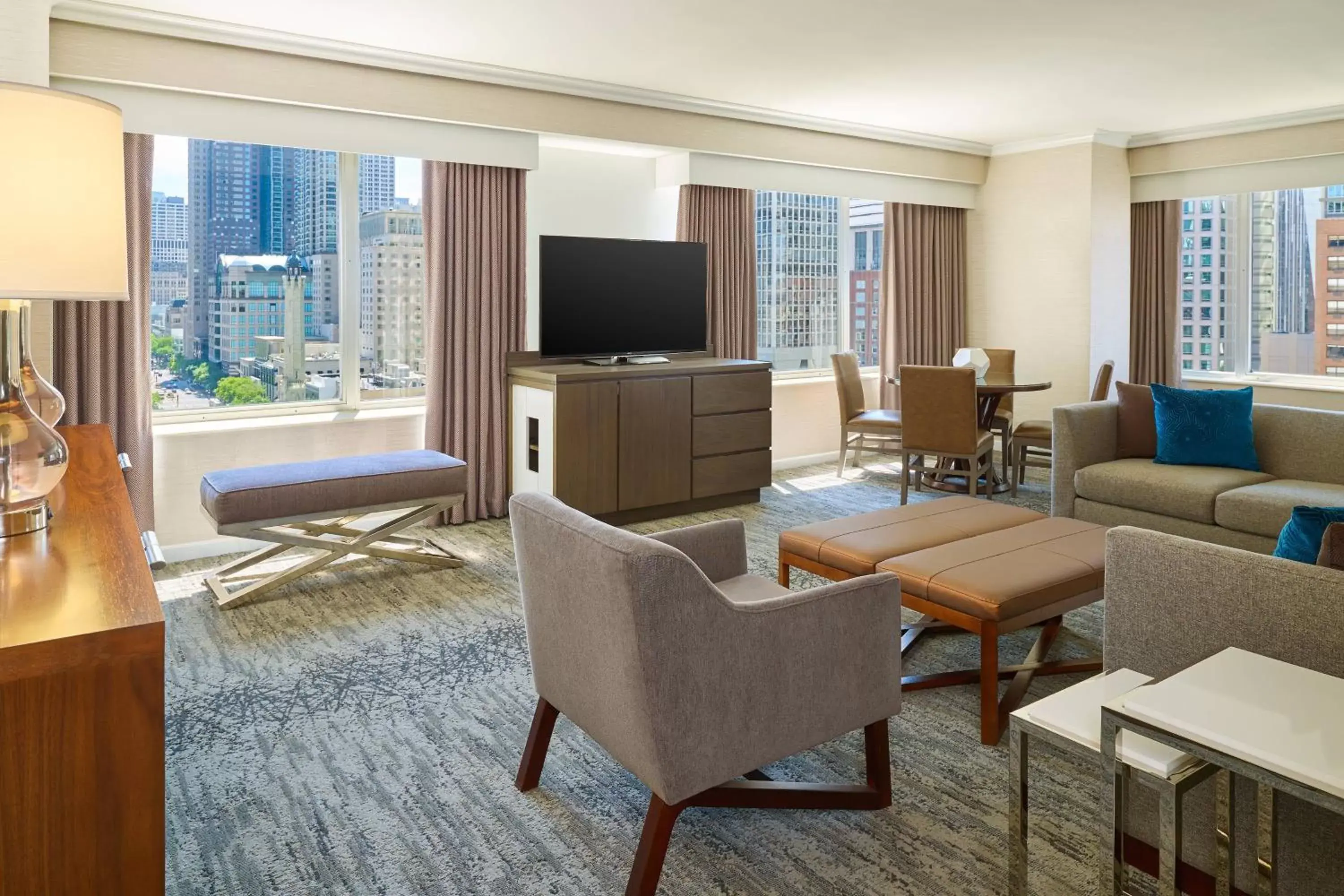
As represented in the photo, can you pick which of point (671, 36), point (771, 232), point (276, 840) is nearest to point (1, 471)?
point (276, 840)

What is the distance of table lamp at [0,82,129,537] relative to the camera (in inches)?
54.4

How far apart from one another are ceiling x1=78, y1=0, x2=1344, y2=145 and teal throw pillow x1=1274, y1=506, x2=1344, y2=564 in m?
2.87

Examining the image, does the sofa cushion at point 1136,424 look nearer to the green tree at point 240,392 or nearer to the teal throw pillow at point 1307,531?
the teal throw pillow at point 1307,531

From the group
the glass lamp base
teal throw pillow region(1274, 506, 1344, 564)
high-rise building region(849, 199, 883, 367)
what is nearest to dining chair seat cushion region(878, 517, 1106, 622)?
teal throw pillow region(1274, 506, 1344, 564)

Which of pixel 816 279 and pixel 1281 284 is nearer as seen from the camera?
pixel 1281 284

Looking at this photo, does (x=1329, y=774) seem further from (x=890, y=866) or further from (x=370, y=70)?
(x=370, y=70)

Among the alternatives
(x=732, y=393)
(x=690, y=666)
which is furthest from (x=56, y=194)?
(x=732, y=393)

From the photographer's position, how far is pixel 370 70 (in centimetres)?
486

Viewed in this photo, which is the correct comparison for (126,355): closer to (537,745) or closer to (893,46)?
(537,745)

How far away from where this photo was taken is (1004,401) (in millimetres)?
7141

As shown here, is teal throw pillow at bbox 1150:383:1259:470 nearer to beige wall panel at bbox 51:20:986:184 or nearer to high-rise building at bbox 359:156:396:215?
beige wall panel at bbox 51:20:986:184

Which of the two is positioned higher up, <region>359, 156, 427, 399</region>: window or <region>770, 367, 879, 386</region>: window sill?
<region>359, 156, 427, 399</region>: window

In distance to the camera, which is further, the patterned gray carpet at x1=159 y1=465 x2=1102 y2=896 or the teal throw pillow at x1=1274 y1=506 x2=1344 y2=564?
the patterned gray carpet at x1=159 y1=465 x2=1102 y2=896

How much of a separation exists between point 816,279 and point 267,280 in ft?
13.7
